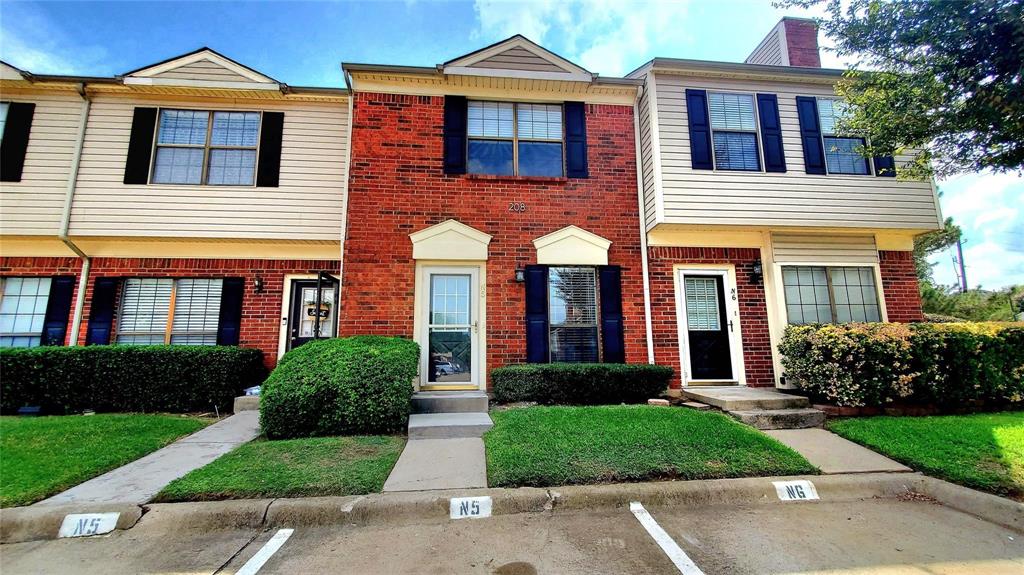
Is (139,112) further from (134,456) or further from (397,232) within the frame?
(134,456)

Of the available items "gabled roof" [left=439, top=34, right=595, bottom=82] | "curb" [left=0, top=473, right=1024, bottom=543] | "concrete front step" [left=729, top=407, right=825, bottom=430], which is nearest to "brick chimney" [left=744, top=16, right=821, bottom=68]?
"gabled roof" [left=439, top=34, right=595, bottom=82]

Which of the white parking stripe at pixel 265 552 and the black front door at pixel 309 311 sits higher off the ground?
the black front door at pixel 309 311

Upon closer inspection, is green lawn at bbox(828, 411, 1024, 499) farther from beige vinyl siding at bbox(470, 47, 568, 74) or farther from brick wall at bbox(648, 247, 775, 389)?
beige vinyl siding at bbox(470, 47, 568, 74)

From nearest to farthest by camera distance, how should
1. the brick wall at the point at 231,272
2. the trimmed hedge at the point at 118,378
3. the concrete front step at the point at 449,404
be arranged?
1. the concrete front step at the point at 449,404
2. the trimmed hedge at the point at 118,378
3. the brick wall at the point at 231,272

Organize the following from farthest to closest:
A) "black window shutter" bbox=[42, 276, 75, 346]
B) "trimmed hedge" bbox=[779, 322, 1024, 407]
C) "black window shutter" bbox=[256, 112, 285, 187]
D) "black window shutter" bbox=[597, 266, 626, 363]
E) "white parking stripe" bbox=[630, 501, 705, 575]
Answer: "black window shutter" bbox=[256, 112, 285, 187] → "black window shutter" bbox=[42, 276, 75, 346] → "black window shutter" bbox=[597, 266, 626, 363] → "trimmed hedge" bbox=[779, 322, 1024, 407] → "white parking stripe" bbox=[630, 501, 705, 575]

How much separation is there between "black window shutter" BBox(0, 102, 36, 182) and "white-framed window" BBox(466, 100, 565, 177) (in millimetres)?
8047

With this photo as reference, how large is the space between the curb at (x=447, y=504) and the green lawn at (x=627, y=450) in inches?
5.1

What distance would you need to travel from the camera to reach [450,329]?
690cm

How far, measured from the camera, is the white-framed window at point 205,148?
298 inches

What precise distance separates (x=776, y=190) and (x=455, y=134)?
585cm

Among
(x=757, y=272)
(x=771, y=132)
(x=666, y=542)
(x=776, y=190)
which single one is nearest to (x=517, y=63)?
(x=771, y=132)

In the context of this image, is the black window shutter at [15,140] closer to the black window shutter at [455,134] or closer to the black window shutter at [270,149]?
the black window shutter at [270,149]

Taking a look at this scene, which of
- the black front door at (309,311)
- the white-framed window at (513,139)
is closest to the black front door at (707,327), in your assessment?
the white-framed window at (513,139)

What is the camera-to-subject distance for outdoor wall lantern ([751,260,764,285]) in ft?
24.1
